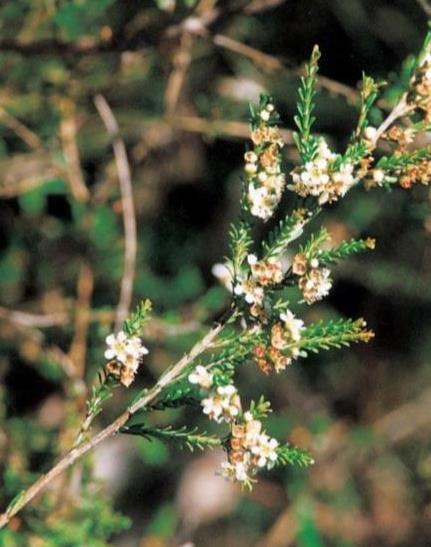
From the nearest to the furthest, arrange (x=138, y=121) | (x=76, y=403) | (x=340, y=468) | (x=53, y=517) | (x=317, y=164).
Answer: (x=317, y=164) → (x=53, y=517) → (x=76, y=403) → (x=138, y=121) → (x=340, y=468)

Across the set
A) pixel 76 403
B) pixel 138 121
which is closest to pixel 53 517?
pixel 76 403

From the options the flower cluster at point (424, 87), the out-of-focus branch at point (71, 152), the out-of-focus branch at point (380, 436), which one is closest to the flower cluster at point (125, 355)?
the flower cluster at point (424, 87)

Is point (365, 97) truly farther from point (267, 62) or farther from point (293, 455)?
point (267, 62)

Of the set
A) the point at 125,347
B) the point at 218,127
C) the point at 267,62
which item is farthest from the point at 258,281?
the point at 218,127

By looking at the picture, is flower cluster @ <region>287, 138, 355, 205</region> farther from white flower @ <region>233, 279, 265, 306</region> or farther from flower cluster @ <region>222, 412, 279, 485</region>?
flower cluster @ <region>222, 412, 279, 485</region>

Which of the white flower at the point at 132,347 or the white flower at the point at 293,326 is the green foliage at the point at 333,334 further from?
the white flower at the point at 132,347

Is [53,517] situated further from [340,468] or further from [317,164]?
[340,468]

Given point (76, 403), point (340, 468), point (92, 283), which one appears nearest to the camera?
point (76, 403)
